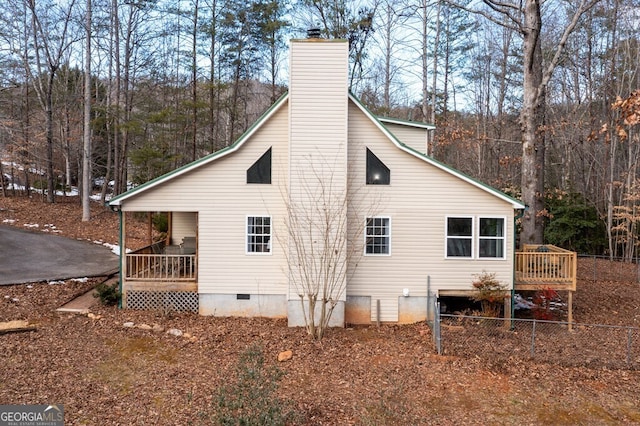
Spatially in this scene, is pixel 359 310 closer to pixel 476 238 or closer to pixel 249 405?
pixel 476 238

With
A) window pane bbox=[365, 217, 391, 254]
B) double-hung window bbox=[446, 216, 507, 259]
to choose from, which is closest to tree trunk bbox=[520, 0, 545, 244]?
double-hung window bbox=[446, 216, 507, 259]

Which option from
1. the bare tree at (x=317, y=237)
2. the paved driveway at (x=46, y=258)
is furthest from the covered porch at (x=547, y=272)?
the paved driveway at (x=46, y=258)

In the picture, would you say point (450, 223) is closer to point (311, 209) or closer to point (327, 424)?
point (311, 209)

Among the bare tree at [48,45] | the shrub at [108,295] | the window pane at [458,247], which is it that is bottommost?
the shrub at [108,295]

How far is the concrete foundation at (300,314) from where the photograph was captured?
37.6ft

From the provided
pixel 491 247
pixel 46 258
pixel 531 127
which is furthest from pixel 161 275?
pixel 531 127

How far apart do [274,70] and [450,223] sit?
58.4 feet

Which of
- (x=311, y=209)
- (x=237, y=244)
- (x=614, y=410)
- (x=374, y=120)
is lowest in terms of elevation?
(x=614, y=410)

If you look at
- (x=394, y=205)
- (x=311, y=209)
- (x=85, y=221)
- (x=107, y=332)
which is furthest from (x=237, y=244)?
(x=85, y=221)

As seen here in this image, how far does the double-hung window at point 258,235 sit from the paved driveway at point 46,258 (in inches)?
259

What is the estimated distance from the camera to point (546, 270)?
12.4 meters

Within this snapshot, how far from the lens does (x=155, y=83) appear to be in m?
28.4

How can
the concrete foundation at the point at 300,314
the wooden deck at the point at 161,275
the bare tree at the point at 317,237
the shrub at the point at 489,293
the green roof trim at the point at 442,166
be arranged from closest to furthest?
the bare tree at the point at 317,237
the concrete foundation at the point at 300,314
the shrub at the point at 489,293
the green roof trim at the point at 442,166
the wooden deck at the point at 161,275

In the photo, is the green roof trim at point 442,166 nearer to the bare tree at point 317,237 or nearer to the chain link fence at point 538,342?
the bare tree at point 317,237
